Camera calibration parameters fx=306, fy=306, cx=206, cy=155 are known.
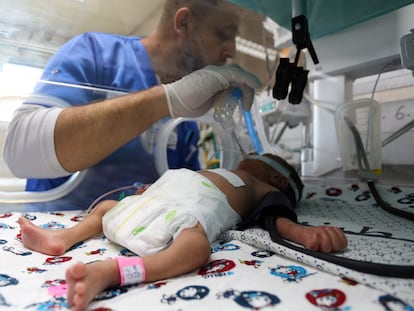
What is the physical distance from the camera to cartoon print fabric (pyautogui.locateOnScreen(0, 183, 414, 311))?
0.41 metres

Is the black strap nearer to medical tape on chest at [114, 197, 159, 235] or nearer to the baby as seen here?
the baby

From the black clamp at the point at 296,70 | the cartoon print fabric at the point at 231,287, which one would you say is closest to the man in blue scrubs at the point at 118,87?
the black clamp at the point at 296,70

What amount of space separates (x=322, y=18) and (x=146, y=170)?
36.9 inches

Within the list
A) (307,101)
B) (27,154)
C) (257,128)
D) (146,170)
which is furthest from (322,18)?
(27,154)

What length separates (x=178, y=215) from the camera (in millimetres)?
649

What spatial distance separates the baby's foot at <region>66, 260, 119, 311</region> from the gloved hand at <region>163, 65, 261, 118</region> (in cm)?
61

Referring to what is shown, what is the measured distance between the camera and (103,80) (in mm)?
1112

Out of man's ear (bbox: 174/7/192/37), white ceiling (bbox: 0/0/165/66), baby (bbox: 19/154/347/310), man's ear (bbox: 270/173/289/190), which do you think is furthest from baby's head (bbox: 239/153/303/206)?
white ceiling (bbox: 0/0/165/66)

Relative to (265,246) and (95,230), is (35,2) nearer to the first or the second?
(95,230)

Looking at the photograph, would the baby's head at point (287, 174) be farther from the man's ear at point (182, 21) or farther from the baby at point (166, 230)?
the man's ear at point (182, 21)

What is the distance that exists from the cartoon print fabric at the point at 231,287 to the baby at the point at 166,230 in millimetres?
26

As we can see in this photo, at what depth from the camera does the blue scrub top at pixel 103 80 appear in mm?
1041

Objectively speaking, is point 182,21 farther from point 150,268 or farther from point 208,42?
point 150,268

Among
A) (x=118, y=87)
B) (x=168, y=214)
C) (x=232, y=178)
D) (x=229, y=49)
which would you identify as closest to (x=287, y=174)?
(x=232, y=178)
